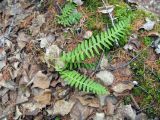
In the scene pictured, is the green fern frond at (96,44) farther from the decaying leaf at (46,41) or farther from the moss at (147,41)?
the decaying leaf at (46,41)

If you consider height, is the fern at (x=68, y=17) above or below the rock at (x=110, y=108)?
above

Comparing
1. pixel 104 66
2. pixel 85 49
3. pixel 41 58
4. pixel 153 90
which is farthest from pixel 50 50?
pixel 153 90

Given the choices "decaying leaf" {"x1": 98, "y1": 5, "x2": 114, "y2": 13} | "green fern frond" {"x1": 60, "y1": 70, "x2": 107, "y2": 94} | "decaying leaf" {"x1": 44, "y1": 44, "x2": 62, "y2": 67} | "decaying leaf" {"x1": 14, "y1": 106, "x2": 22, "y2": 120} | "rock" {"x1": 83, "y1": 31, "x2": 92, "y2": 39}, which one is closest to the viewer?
"green fern frond" {"x1": 60, "y1": 70, "x2": 107, "y2": 94}

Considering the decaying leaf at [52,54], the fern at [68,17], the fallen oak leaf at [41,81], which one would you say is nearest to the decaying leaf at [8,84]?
the fallen oak leaf at [41,81]

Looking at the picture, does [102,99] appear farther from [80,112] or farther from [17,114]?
[17,114]

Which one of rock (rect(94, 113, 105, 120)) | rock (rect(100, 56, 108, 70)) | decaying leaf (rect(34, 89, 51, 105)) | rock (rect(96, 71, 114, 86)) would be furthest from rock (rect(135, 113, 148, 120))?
decaying leaf (rect(34, 89, 51, 105))

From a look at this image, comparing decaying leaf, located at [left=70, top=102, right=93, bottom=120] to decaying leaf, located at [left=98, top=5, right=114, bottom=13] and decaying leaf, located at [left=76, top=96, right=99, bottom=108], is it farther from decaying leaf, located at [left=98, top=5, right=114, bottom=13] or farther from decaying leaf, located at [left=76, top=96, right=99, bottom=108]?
decaying leaf, located at [left=98, top=5, right=114, bottom=13]

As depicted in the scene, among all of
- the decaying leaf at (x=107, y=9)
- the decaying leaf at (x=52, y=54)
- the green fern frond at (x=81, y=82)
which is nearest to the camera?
the green fern frond at (x=81, y=82)

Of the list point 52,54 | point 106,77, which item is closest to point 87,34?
point 52,54
